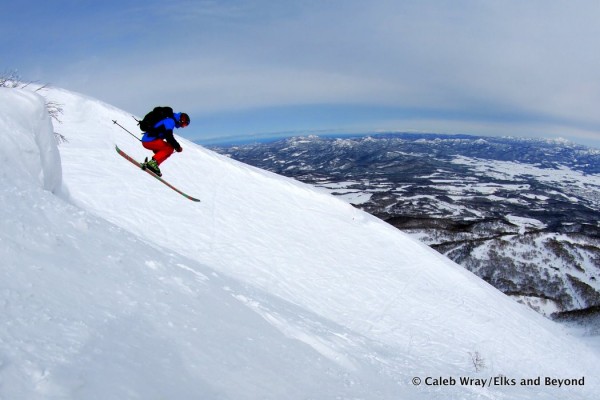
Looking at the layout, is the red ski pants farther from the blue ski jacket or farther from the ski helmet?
the ski helmet

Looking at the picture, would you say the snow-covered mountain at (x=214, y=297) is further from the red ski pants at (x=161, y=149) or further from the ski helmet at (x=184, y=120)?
the ski helmet at (x=184, y=120)

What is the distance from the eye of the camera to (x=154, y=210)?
1627cm

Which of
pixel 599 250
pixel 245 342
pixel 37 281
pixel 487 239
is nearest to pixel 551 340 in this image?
pixel 245 342

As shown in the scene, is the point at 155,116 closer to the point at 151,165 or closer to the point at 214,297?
the point at 151,165

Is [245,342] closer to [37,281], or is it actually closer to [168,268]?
[168,268]

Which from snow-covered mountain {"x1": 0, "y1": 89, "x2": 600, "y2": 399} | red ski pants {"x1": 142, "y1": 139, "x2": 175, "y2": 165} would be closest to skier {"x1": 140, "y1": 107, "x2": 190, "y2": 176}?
red ski pants {"x1": 142, "y1": 139, "x2": 175, "y2": 165}

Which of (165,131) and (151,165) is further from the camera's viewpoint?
(151,165)

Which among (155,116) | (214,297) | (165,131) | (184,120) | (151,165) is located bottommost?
(214,297)

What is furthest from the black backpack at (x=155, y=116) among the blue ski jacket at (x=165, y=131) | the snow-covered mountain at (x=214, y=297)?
the snow-covered mountain at (x=214, y=297)

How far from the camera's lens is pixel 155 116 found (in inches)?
514

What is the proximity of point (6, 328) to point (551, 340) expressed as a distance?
26897mm

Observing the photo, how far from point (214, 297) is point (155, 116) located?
25.7 feet

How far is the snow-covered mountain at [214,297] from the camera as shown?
4.61 meters

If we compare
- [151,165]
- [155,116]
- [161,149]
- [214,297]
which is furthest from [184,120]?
[214,297]
